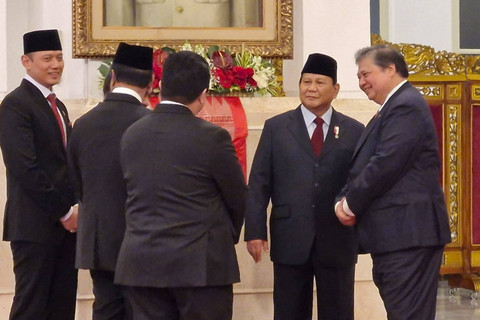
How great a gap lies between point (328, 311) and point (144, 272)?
1.54 metres

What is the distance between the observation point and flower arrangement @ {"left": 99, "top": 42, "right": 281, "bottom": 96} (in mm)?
5805

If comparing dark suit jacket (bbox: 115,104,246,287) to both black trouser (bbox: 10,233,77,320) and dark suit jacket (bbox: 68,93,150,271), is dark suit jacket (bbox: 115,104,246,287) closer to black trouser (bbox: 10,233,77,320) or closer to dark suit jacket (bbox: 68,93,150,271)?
dark suit jacket (bbox: 68,93,150,271)

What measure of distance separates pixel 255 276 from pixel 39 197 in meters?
1.78

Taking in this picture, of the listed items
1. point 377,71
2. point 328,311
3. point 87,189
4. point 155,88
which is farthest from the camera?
point 155,88

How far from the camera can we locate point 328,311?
16.1ft

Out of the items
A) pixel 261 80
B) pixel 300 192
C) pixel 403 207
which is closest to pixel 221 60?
pixel 261 80

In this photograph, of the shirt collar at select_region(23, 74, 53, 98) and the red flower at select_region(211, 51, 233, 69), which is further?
the red flower at select_region(211, 51, 233, 69)

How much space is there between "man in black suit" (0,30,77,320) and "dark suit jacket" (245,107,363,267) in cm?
95

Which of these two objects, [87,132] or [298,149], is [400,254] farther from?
[87,132]

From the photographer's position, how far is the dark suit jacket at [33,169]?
457 centimetres

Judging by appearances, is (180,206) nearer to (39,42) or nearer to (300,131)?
(300,131)

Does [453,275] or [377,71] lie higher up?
[377,71]

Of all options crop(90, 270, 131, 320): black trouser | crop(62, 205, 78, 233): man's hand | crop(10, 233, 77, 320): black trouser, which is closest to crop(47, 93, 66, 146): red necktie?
crop(62, 205, 78, 233): man's hand

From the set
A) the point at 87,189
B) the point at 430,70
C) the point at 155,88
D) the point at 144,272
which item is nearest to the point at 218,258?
the point at 144,272
